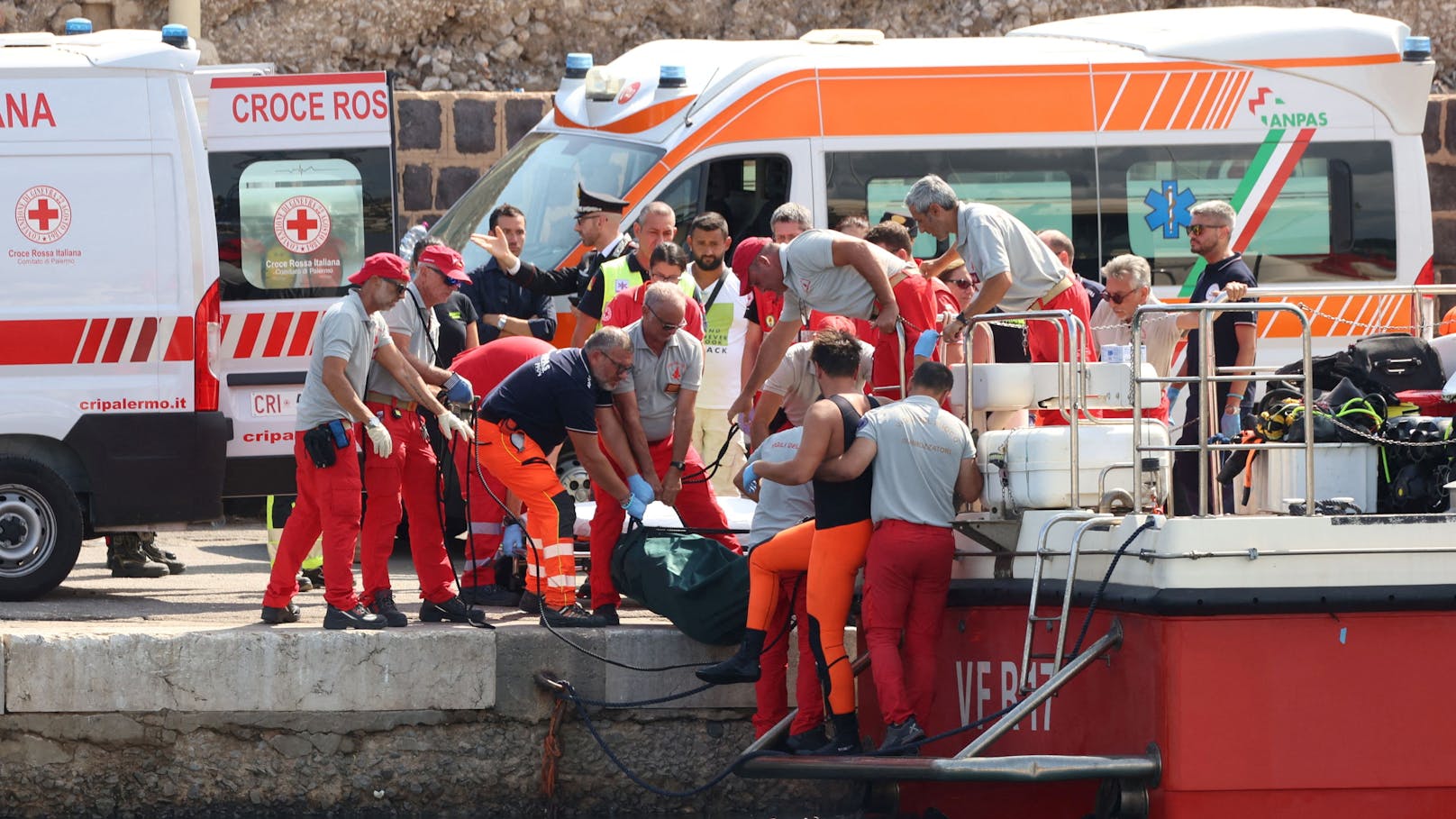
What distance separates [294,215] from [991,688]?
201 inches

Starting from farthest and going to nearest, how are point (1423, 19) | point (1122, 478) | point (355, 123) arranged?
point (1423, 19) → point (355, 123) → point (1122, 478)

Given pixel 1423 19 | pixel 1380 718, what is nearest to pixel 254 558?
pixel 1380 718

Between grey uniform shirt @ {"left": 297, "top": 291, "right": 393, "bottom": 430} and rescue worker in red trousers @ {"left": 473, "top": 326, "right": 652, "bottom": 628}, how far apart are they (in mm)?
571

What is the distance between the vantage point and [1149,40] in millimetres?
11383

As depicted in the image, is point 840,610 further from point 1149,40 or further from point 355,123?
point 1149,40

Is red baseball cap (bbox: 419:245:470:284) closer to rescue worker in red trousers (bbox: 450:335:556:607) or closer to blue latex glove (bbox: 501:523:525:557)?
rescue worker in red trousers (bbox: 450:335:556:607)

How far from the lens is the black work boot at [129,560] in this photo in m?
10.5

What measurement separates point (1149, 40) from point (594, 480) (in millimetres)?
4942

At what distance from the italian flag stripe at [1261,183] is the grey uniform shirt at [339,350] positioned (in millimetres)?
5222

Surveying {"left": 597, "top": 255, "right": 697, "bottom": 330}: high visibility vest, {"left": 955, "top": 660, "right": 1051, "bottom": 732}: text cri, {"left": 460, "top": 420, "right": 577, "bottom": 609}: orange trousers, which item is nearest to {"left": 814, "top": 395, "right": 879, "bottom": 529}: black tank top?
{"left": 955, "top": 660, "right": 1051, "bottom": 732}: text cri

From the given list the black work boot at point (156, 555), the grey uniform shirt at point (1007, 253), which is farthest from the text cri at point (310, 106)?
the grey uniform shirt at point (1007, 253)

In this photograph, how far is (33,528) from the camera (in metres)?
9.09

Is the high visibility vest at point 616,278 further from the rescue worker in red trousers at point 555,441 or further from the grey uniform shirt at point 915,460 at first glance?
the grey uniform shirt at point 915,460

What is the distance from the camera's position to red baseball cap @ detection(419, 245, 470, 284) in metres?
8.62
